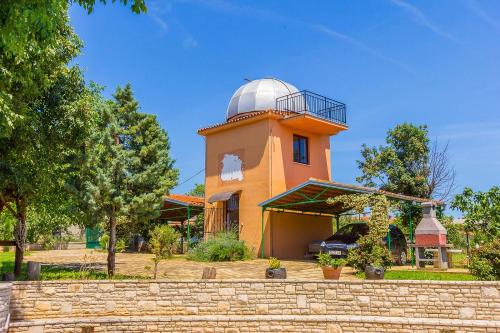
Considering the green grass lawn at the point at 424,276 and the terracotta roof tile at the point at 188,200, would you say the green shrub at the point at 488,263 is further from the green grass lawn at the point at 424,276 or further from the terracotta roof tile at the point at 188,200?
the terracotta roof tile at the point at 188,200

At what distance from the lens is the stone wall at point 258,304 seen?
928 cm

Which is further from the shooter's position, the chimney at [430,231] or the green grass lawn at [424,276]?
the chimney at [430,231]

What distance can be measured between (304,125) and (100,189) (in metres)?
11.5

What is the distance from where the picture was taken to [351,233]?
16.3 m

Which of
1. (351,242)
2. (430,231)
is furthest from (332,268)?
(351,242)

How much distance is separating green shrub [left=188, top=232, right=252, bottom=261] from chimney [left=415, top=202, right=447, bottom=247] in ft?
23.7

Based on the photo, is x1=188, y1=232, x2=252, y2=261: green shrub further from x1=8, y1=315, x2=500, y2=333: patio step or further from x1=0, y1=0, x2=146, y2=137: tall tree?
x1=0, y1=0, x2=146, y2=137: tall tree

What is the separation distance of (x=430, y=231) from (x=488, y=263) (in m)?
3.53

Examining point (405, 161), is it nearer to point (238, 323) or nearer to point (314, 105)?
point (314, 105)

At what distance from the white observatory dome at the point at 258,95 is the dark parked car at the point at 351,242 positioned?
26.1 feet

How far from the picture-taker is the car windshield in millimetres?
15977

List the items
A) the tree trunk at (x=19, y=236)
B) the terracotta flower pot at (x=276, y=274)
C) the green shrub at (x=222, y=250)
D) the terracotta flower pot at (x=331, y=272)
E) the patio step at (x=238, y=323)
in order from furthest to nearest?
the green shrub at (x=222, y=250) < the tree trunk at (x=19, y=236) < the terracotta flower pot at (x=331, y=272) < the terracotta flower pot at (x=276, y=274) < the patio step at (x=238, y=323)

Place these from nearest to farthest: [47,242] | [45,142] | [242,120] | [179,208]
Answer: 1. [45,142]
2. [242,120]
3. [179,208]
4. [47,242]

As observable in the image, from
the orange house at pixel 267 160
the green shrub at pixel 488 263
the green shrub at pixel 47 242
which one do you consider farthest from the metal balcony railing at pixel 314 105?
the green shrub at pixel 47 242
